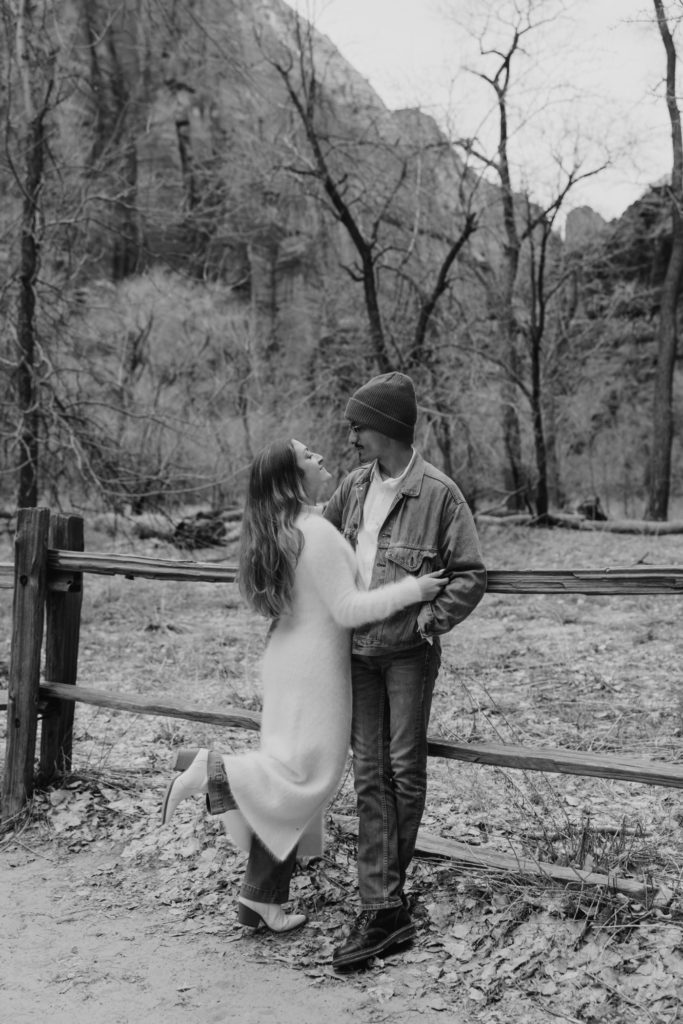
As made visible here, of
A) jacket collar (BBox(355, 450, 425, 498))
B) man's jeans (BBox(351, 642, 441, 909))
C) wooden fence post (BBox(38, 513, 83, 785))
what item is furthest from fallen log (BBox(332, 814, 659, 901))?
wooden fence post (BBox(38, 513, 83, 785))

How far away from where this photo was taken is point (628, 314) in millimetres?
27828

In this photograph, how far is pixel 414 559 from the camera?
117 inches

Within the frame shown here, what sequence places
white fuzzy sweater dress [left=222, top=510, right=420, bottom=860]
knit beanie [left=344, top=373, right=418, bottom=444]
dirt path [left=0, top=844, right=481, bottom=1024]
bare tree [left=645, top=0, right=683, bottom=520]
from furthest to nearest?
1. bare tree [left=645, top=0, right=683, bottom=520]
2. white fuzzy sweater dress [left=222, top=510, right=420, bottom=860]
3. knit beanie [left=344, top=373, right=418, bottom=444]
4. dirt path [left=0, top=844, right=481, bottom=1024]

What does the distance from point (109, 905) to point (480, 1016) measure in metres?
1.63

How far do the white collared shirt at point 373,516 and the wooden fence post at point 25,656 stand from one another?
74.8 inches

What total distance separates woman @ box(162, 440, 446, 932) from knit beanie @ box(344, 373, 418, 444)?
0.26m

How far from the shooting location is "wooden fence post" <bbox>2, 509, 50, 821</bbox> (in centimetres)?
437

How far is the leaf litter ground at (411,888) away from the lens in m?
2.87

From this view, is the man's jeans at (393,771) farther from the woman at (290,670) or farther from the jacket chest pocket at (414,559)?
the jacket chest pocket at (414,559)

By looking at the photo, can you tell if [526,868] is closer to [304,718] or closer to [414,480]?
[304,718]

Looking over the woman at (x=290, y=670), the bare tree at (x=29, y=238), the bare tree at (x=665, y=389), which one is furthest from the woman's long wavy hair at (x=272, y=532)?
the bare tree at (x=665, y=389)

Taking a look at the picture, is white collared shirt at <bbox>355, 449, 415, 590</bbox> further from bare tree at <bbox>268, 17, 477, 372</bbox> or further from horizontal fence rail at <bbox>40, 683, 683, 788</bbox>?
bare tree at <bbox>268, 17, 477, 372</bbox>

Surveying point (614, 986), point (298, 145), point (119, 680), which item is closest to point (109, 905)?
point (614, 986)

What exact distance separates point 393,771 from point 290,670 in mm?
485
